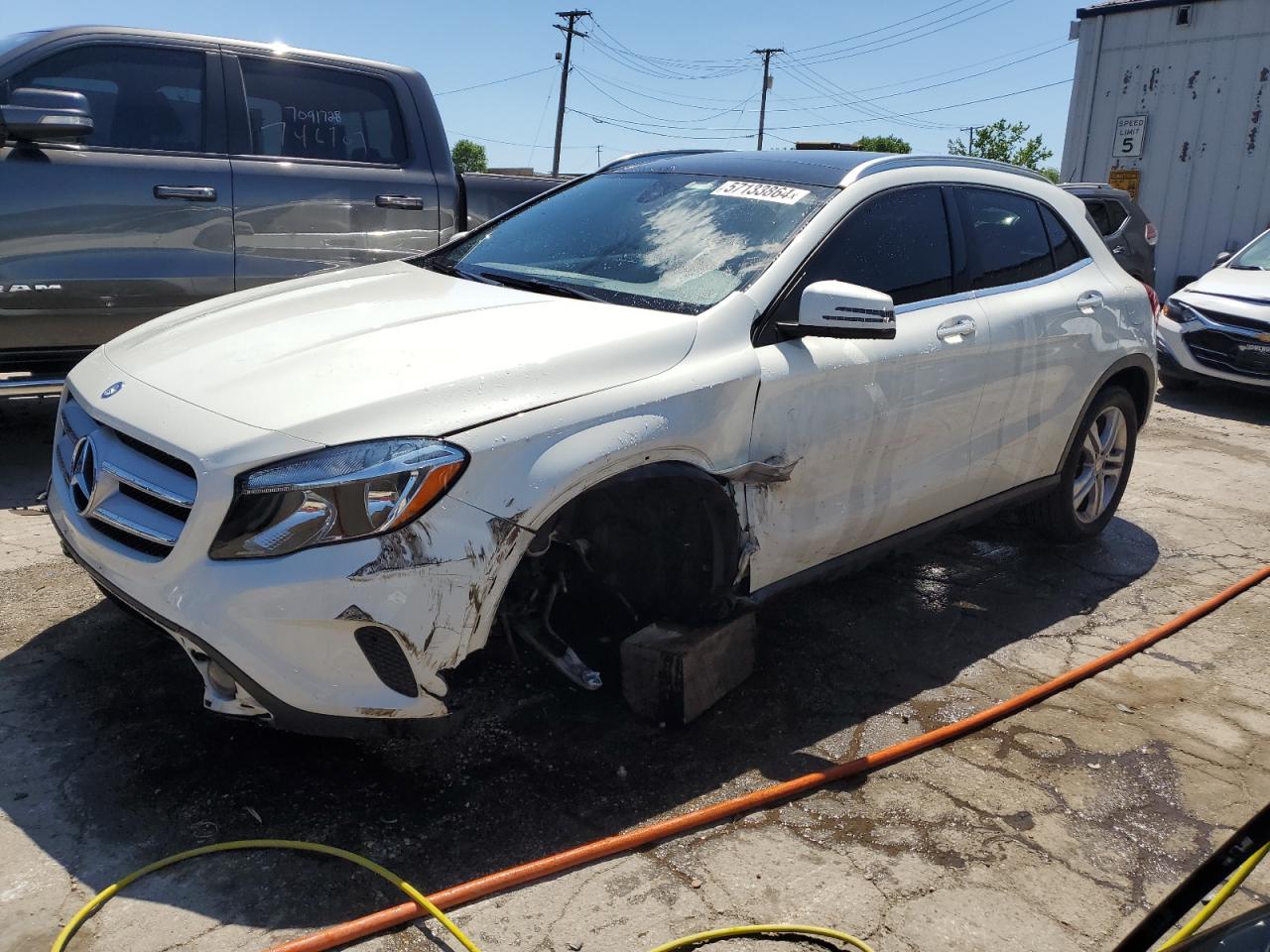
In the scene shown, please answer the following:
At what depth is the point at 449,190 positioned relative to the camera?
6.32m

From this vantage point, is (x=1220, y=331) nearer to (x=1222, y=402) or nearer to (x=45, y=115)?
(x=1222, y=402)

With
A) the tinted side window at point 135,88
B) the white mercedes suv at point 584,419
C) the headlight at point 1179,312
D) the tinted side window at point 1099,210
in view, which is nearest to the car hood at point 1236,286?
the headlight at point 1179,312

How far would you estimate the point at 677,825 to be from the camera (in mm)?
2844

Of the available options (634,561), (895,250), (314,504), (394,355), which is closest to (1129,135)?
(895,250)

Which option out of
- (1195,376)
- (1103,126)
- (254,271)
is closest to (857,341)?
(254,271)

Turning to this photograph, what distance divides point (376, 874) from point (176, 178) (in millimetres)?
3978

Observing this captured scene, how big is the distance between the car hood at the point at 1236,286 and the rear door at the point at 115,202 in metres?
7.92

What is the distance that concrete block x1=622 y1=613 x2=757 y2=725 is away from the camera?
3.26m

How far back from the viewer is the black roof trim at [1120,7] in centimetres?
1345

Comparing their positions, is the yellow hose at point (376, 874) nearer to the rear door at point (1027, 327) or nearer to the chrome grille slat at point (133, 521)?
the chrome grille slat at point (133, 521)

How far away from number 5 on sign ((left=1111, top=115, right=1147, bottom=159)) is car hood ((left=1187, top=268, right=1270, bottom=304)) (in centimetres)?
459

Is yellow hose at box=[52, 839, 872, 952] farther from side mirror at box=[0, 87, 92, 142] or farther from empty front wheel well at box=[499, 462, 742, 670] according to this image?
side mirror at box=[0, 87, 92, 142]

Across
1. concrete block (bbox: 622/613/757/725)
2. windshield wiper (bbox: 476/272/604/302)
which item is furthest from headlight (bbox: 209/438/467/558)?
windshield wiper (bbox: 476/272/604/302)

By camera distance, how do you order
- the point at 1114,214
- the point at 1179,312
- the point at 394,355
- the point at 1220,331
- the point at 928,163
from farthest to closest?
the point at 1114,214 < the point at 1179,312 < the point at 1220,331 < the point at 928,163 < the point at 394,355
